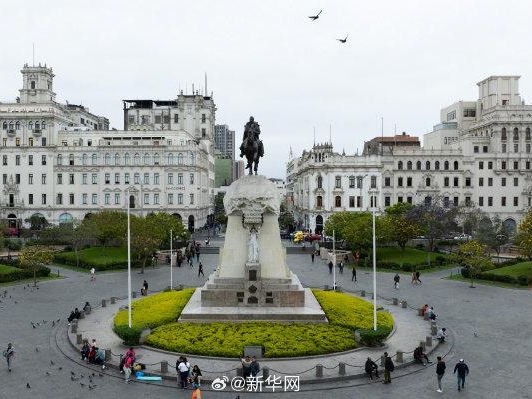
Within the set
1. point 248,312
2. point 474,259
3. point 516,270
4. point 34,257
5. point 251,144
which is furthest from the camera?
point 516,270

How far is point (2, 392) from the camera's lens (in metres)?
20.8

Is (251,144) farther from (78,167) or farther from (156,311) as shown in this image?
(78,167)

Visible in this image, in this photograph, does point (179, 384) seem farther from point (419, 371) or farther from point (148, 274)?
point (148, 274)

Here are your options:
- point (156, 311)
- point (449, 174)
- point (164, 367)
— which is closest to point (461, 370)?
point (164, 367)

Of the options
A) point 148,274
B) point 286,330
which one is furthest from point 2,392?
point 148,274

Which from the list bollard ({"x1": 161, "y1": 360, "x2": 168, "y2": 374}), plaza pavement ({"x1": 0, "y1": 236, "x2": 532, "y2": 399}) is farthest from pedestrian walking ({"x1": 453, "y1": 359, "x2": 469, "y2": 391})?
bollard ({"x1": 161, "y1": 360, "x2": 168, "y2": 374})

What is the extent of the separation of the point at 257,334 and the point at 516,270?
33.2 meters

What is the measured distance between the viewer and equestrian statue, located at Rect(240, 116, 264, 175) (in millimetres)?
34156

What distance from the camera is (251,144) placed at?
3422 cm

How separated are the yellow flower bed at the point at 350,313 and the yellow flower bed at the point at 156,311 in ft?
30.2

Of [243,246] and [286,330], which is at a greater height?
[243,246]

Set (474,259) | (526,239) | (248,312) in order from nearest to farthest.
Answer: (248,312) < (474,259) < (526,239)

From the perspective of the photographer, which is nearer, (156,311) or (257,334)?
(257,334)

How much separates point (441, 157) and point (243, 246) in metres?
65.2
